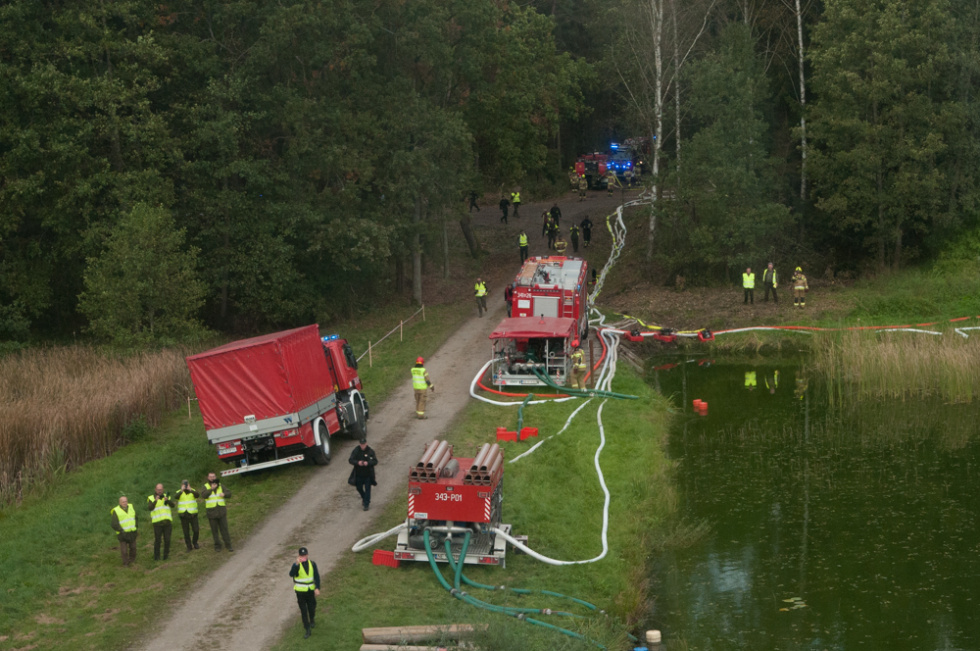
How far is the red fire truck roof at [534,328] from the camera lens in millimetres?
33219

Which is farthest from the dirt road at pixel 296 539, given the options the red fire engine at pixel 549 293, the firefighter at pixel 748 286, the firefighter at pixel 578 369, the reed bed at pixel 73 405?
the firefighter at pixel 748 286

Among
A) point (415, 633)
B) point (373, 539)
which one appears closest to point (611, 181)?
point (373, 539)

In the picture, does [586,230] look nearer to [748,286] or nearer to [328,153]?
[748,286]

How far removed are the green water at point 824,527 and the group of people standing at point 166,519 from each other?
9.11 m

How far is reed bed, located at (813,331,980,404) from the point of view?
A: 3438cm

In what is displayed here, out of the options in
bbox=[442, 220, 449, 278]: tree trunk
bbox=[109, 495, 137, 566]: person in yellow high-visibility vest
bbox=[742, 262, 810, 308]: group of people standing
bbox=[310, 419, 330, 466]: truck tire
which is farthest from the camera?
bbox=[442, 220, 449, 278]: tree trunk

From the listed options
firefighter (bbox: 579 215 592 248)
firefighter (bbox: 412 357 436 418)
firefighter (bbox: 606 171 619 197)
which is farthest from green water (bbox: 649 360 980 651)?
firefighter (bbox: 606 171 619 197)

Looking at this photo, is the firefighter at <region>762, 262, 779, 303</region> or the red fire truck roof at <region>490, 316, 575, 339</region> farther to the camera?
the firefighter at <region>762, 262, 779, 303</region>

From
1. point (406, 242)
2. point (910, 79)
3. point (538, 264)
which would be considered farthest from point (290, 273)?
point (910, 79)

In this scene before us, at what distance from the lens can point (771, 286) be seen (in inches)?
1766

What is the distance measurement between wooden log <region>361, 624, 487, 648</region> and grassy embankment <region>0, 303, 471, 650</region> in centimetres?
436

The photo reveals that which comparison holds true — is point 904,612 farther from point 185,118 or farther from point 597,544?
point 185,118

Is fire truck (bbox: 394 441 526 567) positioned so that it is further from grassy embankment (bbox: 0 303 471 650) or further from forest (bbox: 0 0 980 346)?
forest (bbox: 0 0 980 346)

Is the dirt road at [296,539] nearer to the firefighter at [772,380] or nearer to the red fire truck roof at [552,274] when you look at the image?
the red fire truck roof at [552,274]
